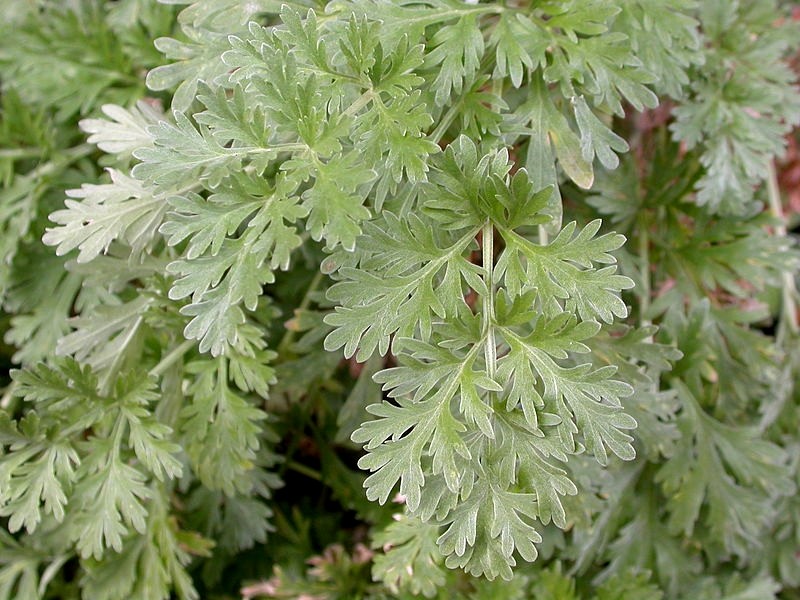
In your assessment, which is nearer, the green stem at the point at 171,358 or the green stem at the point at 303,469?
the green stem at the point at 171,358

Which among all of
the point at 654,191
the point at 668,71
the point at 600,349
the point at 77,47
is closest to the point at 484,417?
the point at 600,349

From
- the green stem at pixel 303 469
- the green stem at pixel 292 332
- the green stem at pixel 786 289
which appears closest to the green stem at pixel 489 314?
the green stem at pixel 292 332

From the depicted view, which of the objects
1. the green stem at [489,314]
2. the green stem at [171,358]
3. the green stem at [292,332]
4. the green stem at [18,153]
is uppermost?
the green stem at [489,314]

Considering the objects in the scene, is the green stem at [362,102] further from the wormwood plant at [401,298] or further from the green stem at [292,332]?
the green stem at [292,332]

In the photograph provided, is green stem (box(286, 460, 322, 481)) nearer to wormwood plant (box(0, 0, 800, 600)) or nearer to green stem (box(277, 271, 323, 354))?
wormwood plant (box(0, 0, 800, 600))

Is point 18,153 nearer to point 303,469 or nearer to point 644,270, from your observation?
point 303,469

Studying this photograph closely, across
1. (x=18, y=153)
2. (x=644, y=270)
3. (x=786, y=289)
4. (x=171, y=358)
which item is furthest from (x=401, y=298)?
(x=786, y=289)

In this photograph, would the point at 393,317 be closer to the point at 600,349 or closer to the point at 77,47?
the point at 600,349

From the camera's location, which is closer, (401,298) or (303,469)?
(401,298)

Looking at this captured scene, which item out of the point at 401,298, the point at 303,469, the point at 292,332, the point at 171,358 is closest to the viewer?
the point at 401,298
